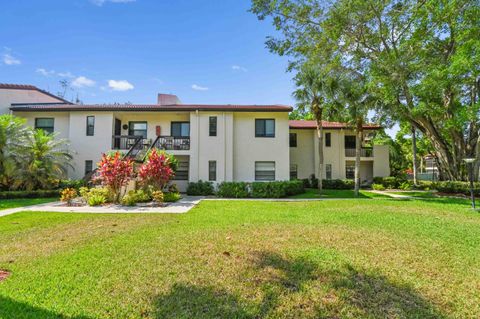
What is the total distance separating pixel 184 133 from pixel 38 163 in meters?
8.90

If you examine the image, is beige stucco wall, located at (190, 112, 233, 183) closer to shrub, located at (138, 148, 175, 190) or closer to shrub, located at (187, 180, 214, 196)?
shrub, located at (187, 180, 214, 196)

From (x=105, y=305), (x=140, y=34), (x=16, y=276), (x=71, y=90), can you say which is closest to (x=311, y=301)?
(x=105, y=305)

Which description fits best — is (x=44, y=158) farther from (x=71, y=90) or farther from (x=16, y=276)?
(x=71, y=90)

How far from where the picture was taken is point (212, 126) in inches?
685

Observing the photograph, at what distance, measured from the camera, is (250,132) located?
58.5 feet

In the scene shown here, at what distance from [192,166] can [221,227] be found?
34.8 feet

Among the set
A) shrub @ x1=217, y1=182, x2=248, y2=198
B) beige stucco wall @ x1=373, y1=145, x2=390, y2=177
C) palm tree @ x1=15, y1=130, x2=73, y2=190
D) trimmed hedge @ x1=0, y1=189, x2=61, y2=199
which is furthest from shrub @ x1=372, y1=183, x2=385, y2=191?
palm tree @ x1=15, y1=130, x2=73, y2=190

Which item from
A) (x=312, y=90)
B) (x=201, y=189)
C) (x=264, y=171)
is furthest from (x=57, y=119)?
(x=312, y=90)

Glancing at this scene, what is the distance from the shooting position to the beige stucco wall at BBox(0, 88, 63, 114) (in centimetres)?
1752

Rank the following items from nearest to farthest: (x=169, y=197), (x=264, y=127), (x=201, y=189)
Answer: (x=169, y=197) < (x=201, y=189) < (x=264, y=127)

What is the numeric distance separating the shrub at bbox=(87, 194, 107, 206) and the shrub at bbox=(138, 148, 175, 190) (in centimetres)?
200

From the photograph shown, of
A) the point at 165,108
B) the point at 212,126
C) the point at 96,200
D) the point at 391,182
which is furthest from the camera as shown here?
the point at 391,182

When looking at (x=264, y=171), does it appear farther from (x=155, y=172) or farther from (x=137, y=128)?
(x=137, y=128)

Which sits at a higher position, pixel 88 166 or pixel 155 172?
pixel 88 166
